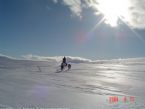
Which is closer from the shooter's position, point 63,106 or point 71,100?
point 63,106

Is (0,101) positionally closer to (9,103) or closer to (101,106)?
(9,103)

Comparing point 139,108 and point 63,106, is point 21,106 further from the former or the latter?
point 139,108

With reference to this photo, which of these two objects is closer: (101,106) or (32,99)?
(101,106)

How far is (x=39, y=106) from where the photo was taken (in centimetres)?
596

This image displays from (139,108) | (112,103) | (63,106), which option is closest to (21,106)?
(63,106)

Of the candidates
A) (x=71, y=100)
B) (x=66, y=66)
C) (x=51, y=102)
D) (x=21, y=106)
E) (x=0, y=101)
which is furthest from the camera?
(x=66, y=66)

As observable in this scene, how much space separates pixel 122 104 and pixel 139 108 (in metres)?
0.67

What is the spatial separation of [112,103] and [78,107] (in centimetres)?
152

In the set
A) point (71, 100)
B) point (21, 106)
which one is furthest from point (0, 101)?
point (71, 100)

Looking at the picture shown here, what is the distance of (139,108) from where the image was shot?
6.22 metres

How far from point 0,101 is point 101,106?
12.1ft

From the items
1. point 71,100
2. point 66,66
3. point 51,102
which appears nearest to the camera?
point 51,102

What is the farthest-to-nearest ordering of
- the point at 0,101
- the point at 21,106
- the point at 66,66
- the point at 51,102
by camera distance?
the point at 66,66 → the point at 51,102 → the point at 0,101 → the point at 21,106

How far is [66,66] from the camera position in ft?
99.9
